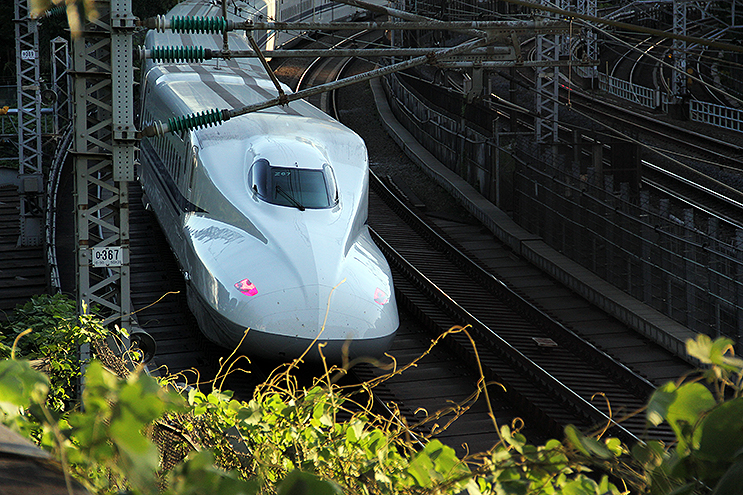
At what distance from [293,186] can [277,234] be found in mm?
1018

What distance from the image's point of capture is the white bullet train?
351 inches

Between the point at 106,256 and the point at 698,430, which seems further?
the point at 106,256

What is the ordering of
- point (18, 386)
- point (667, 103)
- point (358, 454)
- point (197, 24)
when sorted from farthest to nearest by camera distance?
point (667, 103), point (197, 24), point (358, 454), point (18, 386)

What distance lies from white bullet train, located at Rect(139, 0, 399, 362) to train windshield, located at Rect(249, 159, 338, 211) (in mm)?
15

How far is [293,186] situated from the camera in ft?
34.1

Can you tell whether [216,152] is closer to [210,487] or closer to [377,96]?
[210,487]

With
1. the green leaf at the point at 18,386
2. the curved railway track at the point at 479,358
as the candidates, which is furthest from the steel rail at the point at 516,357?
the green leaf at the point at 18,386

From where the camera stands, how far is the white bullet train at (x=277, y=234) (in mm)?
8906

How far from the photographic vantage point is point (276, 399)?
4699 mm

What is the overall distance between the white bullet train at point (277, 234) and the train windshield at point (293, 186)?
0.02 m

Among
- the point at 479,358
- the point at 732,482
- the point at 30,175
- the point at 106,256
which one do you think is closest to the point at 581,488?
the point at 732,482

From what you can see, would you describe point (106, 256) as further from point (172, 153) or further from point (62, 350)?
point (172, 153)

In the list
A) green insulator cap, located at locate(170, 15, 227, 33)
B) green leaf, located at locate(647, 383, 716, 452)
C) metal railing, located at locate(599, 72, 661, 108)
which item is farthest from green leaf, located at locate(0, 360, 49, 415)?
metal railing, located at locate(599, 72, 661, 108)

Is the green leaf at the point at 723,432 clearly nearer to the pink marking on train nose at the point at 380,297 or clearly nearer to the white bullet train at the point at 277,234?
the white bullet train at the point at 277,234
